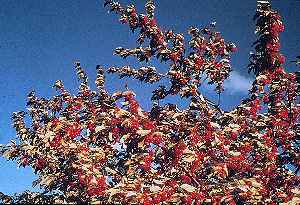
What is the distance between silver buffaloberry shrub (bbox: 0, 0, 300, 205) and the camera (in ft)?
27.9

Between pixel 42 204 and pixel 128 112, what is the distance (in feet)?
11.4

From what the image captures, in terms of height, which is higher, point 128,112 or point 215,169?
point 128,112

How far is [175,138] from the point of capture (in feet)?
31.8

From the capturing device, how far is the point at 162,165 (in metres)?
10.2

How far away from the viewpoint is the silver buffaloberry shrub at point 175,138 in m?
8.50

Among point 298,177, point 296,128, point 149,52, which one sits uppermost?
point 149,52

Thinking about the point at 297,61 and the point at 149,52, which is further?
the point at 149,52

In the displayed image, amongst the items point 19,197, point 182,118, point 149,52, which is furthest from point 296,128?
point 19,197

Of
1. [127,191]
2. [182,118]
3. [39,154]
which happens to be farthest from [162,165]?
[39,154]

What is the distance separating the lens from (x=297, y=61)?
12.4 meters

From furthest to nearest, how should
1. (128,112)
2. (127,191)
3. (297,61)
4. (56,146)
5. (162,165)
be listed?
(297,61) → (56,146) → (162,165) → (128,112) → (127,191)

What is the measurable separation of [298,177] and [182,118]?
391 centimetres

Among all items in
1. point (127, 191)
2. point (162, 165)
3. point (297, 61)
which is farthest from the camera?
point (297, 61)

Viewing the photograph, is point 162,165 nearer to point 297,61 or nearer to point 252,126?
point 252,126
